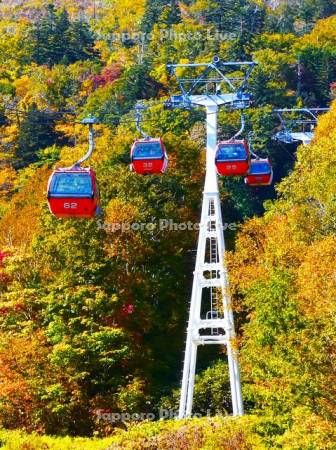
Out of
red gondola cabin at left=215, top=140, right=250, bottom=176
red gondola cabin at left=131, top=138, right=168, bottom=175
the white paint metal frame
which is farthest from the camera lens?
the white paint metal frame

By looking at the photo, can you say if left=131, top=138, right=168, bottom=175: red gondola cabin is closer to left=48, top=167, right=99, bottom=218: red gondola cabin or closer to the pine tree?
left=48, top=167, right=99, bottom=218: red gondola cabin

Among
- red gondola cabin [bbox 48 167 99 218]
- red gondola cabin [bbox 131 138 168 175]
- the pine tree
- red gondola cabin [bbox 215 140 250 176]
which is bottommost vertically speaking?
the pine tree

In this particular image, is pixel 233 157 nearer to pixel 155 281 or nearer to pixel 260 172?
pixel 260 172

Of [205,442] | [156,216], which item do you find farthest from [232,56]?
[205,442]

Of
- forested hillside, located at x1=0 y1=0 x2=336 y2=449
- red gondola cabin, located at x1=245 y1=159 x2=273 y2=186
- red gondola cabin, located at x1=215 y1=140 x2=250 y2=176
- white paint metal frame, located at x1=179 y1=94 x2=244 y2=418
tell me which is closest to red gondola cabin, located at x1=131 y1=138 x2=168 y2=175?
red gondola cabin, located at x1=215 y1=140 x2=250 y2=176

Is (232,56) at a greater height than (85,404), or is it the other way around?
(85,404)

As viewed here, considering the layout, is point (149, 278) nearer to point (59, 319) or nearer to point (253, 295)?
point (59, 319)
